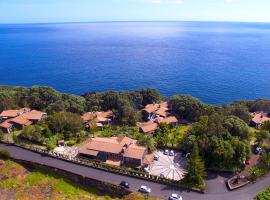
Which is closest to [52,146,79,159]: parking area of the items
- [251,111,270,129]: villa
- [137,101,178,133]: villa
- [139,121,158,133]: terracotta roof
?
[139,121,158,133]: terracotta roof

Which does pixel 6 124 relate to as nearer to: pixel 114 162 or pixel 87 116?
pixel 87 116

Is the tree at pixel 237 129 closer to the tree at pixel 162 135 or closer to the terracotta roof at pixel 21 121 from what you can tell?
the tree at pixel 162 135

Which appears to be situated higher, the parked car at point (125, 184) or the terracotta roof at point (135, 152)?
the terracotta roof at point (135, 152)

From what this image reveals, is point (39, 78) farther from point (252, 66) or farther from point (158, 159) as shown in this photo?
point (252, 66)

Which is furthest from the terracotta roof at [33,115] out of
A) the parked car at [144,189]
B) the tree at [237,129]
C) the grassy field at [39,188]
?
the tree at [237,129]

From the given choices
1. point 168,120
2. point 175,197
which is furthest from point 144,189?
point 168,120

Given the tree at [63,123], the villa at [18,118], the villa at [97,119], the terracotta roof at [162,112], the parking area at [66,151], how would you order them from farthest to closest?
the terracotta roof at [162,112], the villa at [97,119], the villa at [18,118], the tree at [63,123], the parking area at [66,151]
